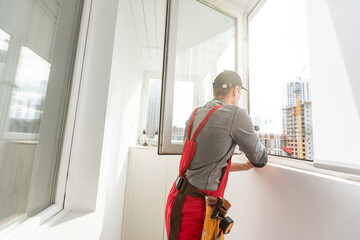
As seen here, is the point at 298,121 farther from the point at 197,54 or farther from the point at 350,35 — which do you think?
the point at 197,54

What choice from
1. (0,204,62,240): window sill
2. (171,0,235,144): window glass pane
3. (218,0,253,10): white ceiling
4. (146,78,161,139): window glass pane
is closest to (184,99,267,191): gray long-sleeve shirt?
(171,0,235,144): window glass pane

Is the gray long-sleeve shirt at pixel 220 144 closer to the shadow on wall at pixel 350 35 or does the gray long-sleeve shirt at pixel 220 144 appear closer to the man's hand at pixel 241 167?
the man's hand at pixel 241 167

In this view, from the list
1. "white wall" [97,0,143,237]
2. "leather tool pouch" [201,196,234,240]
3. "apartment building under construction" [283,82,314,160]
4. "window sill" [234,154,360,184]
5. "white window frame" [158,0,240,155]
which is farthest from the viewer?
"white window frame" [158,0,240,155]

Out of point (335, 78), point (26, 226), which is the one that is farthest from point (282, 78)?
point (26, 226)

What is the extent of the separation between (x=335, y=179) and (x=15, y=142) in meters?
1.10

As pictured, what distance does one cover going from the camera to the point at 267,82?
1.13m

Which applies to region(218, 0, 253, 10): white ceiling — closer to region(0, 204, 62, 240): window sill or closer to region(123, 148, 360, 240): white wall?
region(123, 148, 360, 240): white wall

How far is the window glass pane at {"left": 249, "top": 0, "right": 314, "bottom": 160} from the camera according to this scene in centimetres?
85

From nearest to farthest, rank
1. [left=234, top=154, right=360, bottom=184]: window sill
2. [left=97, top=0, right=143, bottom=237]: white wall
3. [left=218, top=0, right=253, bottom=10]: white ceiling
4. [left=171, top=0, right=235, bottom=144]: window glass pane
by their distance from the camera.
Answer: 1. [left=234, top=154, right=360, bottom=184]: window sill
2. [left=97, top=0, right=143, bottom=237]: white wall
3. [left=171, top=0, right=235, bottom=144]: window glass pane
4. [left=218, top=0, right=253, bottom=10]: white ceiling

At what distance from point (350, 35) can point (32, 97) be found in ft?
3.62

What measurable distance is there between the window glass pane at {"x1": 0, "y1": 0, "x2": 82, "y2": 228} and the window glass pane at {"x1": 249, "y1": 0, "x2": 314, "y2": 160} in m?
1.24

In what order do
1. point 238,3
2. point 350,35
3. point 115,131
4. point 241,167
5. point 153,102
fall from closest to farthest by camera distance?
point 350,35, point 241,167, point 115,131, point 238,3, point 153,102

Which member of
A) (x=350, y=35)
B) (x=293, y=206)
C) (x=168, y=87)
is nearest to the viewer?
(x=350, y=35)

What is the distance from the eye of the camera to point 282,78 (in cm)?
98
